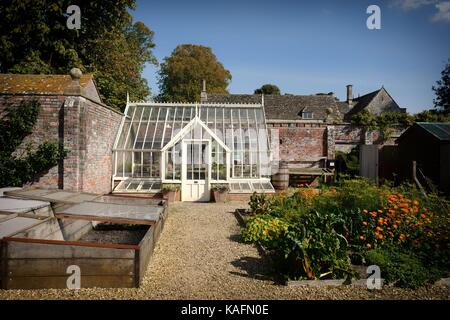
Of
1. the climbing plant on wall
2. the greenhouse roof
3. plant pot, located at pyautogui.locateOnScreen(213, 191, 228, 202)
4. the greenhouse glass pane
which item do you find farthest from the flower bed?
the greenhouse glass pane

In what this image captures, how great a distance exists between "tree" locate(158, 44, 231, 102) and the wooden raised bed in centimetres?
3184

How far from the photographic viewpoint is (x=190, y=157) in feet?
39.0

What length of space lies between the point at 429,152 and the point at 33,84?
608 inches

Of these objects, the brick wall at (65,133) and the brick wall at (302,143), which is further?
the brick wall at (302,143)

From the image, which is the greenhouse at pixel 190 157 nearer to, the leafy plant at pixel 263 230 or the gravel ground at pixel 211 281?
the gravel ground at pixel 211 281

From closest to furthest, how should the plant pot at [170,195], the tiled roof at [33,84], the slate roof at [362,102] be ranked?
the tiled roof at [33,84]
the plant pot at [170,195]
the slate roof at [362,102]

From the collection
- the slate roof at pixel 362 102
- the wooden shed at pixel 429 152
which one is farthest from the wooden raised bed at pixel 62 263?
the slate roof at pixel 362 102

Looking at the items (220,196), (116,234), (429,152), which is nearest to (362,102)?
(429,152)

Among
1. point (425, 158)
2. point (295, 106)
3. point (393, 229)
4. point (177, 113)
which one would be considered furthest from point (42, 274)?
point (295, 106)

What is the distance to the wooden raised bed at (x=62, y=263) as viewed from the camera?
414 centimetres

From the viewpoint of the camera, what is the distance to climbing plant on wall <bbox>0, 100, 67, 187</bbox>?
8.93 m

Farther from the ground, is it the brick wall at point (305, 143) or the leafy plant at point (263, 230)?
the brick wall at point (305, 143)

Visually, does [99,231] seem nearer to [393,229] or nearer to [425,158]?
[393,229]
